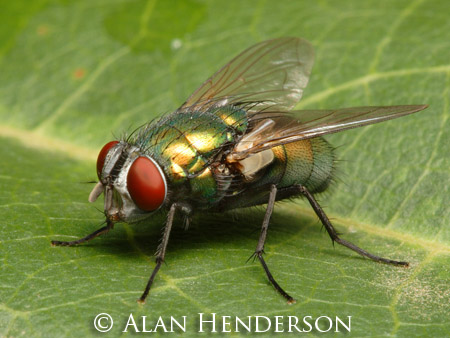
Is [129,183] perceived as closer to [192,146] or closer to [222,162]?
[192,146]

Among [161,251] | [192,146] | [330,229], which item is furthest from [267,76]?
[161,251]

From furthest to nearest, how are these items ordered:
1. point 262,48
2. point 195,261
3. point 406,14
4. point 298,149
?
point 406,14 → point 262,48 → point 298,149 → point 195,261

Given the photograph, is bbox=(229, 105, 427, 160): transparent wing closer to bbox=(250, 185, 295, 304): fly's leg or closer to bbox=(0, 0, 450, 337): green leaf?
bbox=(250, 185, 295, 304): fly's leg

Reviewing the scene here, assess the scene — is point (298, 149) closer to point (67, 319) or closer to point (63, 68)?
point (67, 319)

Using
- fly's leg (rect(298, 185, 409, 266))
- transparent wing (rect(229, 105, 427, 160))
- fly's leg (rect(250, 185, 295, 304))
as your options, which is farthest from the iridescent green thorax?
fly's leg (rect(298, 185, 409, 266))

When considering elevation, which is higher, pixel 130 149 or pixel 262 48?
pixel 262 48

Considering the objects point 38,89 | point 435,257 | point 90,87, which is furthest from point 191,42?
point 435,257

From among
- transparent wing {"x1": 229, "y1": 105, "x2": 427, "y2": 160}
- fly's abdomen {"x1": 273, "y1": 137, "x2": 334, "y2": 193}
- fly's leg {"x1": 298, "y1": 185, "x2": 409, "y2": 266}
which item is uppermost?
transparent wing {"x1": 229, "y1": 105, "x2": 427, "y2": 160}

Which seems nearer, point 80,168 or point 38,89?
point 80,168
